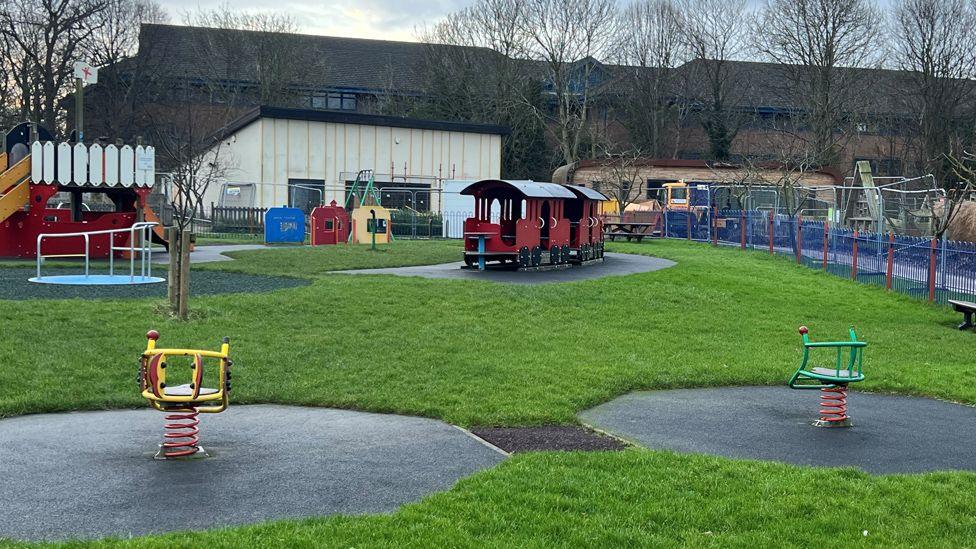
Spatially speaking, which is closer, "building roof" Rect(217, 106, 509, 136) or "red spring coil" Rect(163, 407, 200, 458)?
"red spring coil" Rect(163, 407, 200, 458)

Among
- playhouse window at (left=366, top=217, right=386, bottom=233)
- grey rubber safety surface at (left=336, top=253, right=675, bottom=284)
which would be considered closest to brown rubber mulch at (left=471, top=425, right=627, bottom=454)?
grey rubber safety surface at (left=336, top=253, right=675, bottom=284)

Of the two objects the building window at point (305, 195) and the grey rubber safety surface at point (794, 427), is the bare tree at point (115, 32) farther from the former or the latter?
the grey rubber safety surface at point (794, 427)

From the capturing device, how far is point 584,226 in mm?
28172

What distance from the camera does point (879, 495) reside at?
6.95 meters

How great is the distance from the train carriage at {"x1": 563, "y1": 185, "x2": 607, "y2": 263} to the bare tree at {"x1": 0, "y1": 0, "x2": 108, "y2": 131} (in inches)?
1259

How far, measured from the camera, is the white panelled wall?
161 feet

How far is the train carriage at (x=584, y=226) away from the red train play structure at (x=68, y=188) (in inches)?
429

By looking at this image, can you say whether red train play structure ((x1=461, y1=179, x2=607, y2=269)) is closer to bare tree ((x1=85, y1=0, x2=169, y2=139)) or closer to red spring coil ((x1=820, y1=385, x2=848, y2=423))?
red spring coil ((x1=820, y1=385, x2=848, y2=423))

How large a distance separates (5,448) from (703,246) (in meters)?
30.4

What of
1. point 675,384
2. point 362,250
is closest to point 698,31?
point 362,250

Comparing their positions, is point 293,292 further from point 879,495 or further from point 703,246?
point 703,246

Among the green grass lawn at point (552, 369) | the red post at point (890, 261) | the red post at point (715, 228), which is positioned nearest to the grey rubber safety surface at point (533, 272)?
the green grass lawn at point (552, 369)

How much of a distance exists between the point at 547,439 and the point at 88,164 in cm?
1814

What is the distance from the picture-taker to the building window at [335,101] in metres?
70.4
